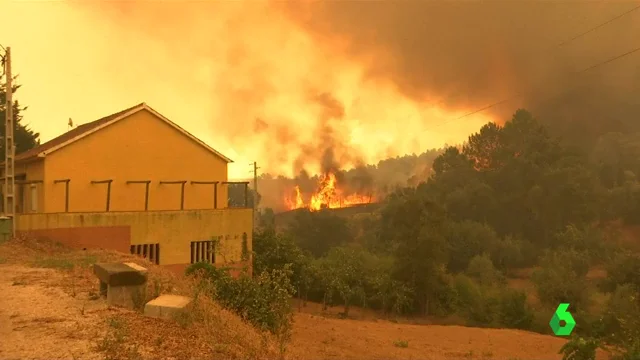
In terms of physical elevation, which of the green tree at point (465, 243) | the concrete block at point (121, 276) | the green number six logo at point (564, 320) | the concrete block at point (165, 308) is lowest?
the green number six logo at point (564, 320)

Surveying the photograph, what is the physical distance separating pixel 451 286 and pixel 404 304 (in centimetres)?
373

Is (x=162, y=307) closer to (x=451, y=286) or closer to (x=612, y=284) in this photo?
(x=451, y=286)

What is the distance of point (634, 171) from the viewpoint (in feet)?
221

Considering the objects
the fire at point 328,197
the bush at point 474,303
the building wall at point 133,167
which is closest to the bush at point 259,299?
the building wall at point 133,167

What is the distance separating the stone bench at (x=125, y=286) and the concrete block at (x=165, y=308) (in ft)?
1.96

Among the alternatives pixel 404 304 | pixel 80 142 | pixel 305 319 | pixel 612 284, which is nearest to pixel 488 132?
pixel 612 284

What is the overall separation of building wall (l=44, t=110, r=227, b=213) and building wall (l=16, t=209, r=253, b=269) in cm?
366

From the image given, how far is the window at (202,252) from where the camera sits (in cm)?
1948

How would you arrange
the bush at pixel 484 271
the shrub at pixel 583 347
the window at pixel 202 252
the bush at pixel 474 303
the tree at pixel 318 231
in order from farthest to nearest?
1. the tree at pixel 318 231
2. the bush at pixel 484 271
3. the bush at pixel 474 303
4. the window at pixel 202 252
5. the shrub at pixel 583 347

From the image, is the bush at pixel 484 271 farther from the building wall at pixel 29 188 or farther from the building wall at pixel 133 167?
the building wall at pixel 29 188

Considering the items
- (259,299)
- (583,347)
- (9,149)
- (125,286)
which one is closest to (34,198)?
(9,149)

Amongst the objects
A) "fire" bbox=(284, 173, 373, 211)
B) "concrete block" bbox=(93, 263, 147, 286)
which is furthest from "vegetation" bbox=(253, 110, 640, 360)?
"fire" bbox=(284, 173, 373, 211)

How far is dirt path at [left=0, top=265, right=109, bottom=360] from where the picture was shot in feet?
18.8

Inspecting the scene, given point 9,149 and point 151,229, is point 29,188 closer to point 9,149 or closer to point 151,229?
point 9,149
